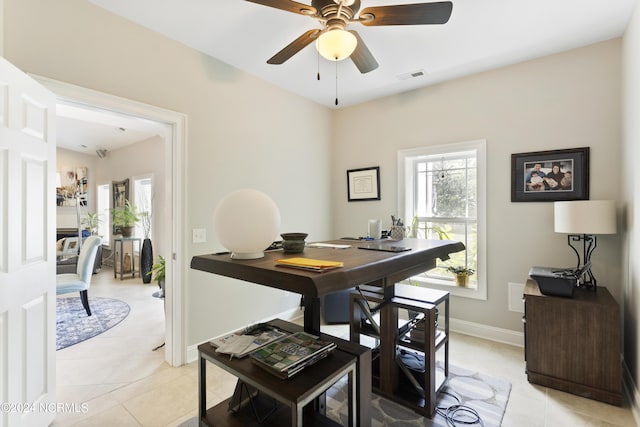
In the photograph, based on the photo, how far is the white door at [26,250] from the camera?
4.79 ft

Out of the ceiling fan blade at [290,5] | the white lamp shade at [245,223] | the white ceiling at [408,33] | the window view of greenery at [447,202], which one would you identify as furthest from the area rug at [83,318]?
the window view of greenery at [447,202]

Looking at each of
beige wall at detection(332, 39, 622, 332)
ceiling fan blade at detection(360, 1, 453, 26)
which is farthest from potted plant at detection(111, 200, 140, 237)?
ceiling fan blade at detection(360, 1, 453, 26)

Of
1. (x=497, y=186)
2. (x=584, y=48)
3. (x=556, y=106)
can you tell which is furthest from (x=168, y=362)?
(x=584, y=48)

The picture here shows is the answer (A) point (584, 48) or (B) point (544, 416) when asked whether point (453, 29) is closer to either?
(A) point (584, 48)

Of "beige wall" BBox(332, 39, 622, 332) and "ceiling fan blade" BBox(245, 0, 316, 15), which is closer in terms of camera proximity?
"ceiling fan blade" BBox(245, 0, 316, 15)

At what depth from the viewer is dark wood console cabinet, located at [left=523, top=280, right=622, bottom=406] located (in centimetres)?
196

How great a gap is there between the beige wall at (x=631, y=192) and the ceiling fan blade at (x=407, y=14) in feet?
4.78

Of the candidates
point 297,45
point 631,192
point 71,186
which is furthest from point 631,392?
point 71,186

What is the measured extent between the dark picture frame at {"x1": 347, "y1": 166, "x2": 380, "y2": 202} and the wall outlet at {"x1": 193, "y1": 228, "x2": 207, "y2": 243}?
2.03 metres

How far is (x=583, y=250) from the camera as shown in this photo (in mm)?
2504

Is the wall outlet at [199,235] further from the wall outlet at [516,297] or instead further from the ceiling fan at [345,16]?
the wall outlet at [516,297]

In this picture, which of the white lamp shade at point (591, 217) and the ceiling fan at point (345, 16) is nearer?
the ceiling fan at point (345, 16)

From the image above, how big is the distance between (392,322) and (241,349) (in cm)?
107

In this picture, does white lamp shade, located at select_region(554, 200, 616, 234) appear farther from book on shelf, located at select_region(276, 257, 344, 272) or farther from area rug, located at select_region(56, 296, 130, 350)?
area rug, located at select_region(56, 296, 130, 350)
